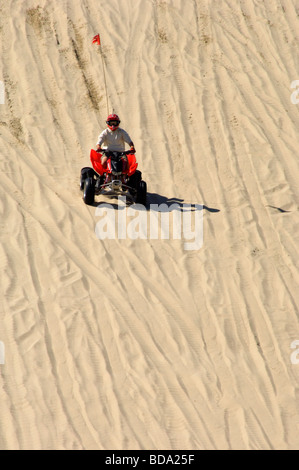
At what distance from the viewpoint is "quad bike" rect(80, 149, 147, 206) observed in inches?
420

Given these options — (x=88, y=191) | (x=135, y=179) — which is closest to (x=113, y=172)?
(x=135, y=179)

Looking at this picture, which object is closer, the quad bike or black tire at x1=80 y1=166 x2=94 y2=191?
the quad bike

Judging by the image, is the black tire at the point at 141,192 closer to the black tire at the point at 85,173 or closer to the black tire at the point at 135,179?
the black tire at the point at 135,179

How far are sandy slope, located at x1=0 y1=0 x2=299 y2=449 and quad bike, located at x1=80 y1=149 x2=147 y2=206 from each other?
0.92 ft

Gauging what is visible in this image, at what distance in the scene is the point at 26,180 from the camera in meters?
11.1

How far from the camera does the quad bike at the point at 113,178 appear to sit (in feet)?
35.0

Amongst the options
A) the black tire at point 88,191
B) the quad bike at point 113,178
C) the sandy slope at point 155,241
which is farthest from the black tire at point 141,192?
the black tire at point 88,191

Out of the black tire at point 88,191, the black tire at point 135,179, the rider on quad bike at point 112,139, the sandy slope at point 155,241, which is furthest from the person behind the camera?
the rider on quad bike at point 112,139

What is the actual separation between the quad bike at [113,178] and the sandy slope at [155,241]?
282 mm

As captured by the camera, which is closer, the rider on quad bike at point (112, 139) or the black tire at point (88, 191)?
the black tire at point (88, 191)

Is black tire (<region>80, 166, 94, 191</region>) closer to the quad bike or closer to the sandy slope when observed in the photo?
the quad bike

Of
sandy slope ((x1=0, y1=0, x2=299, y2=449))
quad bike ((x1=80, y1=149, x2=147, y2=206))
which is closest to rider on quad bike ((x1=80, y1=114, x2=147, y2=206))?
quad bike ((x1=80, y1=149, x2=147, y2=206))

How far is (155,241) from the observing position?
10070mm

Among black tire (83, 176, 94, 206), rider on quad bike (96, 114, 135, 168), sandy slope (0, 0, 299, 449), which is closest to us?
sandy slope (0, 0, 299, 449)
